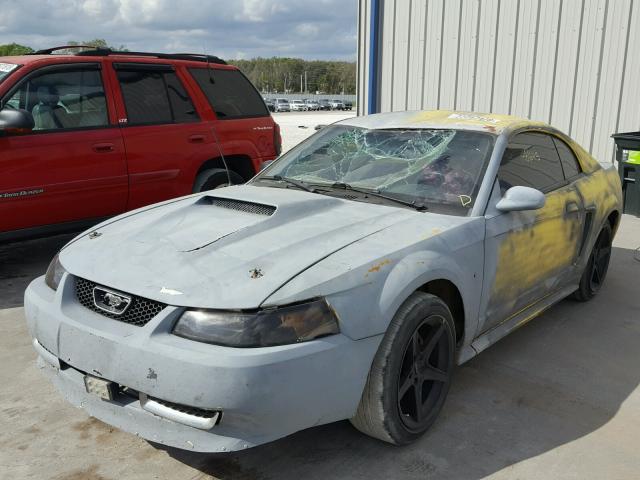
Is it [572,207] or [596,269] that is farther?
[596,269]

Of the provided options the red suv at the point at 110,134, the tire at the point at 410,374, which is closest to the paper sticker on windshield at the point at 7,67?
the red suv at the point at 110,134

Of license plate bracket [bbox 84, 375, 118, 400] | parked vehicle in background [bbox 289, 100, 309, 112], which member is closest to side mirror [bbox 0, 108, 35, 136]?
license plate bracket [bbox 84, 375, 118, 400]

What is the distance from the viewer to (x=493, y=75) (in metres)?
9.95

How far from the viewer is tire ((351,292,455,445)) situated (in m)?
2.57

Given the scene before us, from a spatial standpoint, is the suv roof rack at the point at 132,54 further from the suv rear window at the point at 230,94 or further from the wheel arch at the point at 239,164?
the wheel arch at the point at 239,164

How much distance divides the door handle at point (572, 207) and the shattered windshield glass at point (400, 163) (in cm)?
81

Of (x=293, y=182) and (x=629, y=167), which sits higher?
(x=293, y=182)

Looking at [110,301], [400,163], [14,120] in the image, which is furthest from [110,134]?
[110,301]

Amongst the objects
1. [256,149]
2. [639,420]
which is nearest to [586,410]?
[639,420]

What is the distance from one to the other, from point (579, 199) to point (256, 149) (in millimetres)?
3687

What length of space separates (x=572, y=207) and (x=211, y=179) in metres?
3.65

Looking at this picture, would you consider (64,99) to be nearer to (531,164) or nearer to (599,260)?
(531,164)

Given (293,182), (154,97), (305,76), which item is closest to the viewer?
(293,182)

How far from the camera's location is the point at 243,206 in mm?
3299
